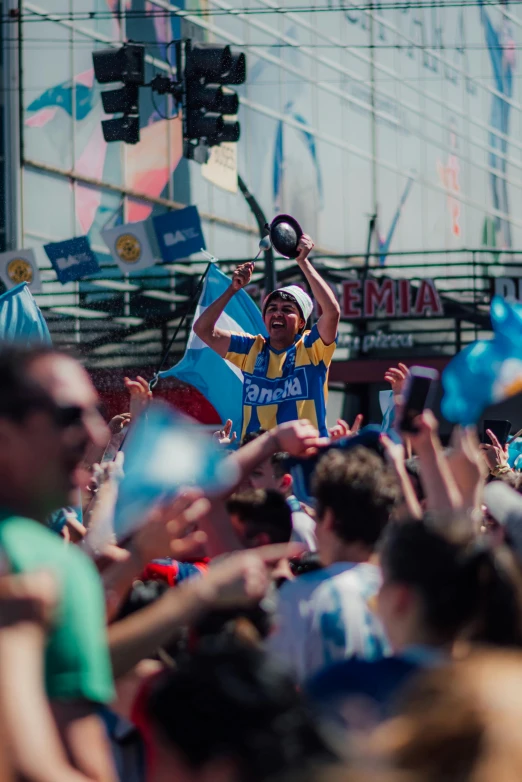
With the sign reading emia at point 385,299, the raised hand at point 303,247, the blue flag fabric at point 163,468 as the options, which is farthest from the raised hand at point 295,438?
the sign reading emia at point 385,299

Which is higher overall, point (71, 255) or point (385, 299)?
point (71, 255)

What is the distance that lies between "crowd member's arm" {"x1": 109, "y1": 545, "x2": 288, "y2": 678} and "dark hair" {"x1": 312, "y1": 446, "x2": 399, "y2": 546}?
2.85 ft

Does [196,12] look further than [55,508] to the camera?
Yes

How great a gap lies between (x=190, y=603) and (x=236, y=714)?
53 cm

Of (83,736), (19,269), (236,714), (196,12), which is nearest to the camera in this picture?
(236,714)

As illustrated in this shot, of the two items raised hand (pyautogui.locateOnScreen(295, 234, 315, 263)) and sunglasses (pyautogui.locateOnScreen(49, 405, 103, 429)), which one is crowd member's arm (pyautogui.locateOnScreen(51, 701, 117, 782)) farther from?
raised hand (pyautogui.locateOnScreen(295, 234, 315, 263))

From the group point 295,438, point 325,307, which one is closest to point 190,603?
point 295,438

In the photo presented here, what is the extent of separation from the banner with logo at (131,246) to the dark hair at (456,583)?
15.2 metres

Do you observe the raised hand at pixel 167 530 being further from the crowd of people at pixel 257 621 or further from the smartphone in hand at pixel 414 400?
the smartphone in hand at pixel 414 400

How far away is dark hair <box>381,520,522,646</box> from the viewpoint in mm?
2609

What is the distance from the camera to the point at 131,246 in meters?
17.8

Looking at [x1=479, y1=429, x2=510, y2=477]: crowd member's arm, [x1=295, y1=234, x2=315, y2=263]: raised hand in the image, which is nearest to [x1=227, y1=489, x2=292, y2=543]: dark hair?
[x1=295, y1=234, x2=315, y2=263]: raised hand

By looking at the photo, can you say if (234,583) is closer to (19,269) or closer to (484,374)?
(484,374)

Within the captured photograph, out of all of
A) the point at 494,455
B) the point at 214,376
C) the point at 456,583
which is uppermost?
the point at 456,583
